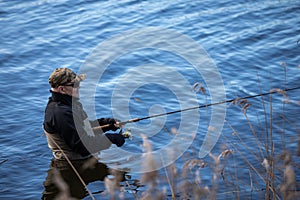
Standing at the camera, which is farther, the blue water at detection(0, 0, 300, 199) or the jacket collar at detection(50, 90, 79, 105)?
the blue water at detection(0, 0, 300, 199)

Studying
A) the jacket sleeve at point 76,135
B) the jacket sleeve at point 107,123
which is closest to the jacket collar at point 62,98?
the jacket sleeve at point 76,135

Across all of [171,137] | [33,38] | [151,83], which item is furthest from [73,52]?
[171,137]

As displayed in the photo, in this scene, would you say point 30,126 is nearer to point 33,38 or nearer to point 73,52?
point 73,52

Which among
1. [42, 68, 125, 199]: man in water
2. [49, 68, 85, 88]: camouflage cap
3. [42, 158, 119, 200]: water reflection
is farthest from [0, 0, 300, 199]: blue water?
[49, 68, 85, 88]: camouflage cap

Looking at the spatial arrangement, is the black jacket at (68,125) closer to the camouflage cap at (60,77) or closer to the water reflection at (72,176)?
the camouflage cap at (60,77)

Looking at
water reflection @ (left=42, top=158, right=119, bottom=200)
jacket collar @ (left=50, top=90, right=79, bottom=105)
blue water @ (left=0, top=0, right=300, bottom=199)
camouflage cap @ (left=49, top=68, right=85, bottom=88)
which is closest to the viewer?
camouflage cap @ (left=49, top=68, right=85, bottom=88)

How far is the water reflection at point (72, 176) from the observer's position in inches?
234

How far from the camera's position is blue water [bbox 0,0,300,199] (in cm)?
683

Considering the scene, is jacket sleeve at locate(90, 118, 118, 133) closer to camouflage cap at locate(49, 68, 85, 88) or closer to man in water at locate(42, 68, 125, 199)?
man in water at locate(42, 68, 125, 199)

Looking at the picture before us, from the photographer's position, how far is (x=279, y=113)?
7.76 metres

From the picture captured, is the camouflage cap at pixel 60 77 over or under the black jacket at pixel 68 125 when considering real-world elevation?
over

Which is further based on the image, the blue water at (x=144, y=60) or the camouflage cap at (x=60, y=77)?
the blue water at (x=144, y=60)

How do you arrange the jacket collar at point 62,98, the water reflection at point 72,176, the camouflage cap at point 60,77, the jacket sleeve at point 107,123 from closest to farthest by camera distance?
the camouflage cap at point 60,77, the jacket collar at point 62,98, the water reflection at point 72,176, the jacket sleeve at point 107,123

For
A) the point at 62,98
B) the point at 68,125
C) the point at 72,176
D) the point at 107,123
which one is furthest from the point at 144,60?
the point at 68,125
